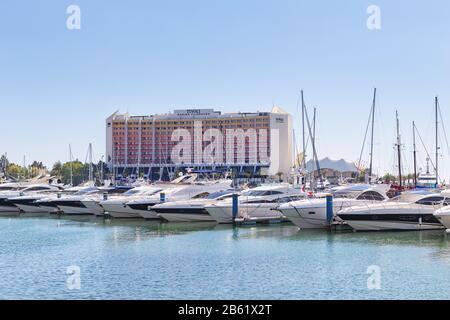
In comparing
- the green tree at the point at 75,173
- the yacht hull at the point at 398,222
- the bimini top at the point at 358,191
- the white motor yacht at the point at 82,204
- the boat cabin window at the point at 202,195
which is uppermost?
the green tree at the point at 75,173

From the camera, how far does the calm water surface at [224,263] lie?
82.4 feet

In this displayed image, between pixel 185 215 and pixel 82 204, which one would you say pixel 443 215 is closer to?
pixel 185 215

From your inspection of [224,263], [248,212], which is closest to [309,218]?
[248,212]

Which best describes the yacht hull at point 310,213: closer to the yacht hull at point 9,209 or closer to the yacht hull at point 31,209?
the yacht hull at point 31,209

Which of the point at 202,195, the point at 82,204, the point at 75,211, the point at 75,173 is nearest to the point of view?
the point at 202,195

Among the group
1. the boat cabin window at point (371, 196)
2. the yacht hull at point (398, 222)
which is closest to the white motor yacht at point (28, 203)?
the boat cabin window at point (371, 196)

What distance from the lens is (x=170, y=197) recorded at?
61562mm

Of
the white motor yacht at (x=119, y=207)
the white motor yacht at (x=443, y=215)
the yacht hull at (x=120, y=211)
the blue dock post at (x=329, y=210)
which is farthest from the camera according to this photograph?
the white motor yacht at (x=119, y=207)

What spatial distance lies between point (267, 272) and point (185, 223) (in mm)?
25324

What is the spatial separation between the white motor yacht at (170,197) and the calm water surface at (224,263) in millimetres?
10628

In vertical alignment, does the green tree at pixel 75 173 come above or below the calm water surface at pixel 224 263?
above

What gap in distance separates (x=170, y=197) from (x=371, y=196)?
70.3 ft

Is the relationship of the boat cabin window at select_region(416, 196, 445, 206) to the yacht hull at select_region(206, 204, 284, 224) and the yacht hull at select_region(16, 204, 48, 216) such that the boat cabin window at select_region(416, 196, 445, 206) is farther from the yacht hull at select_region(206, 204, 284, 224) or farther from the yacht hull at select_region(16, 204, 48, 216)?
the yacht hull at select_region(16, 204, 48, 216)
